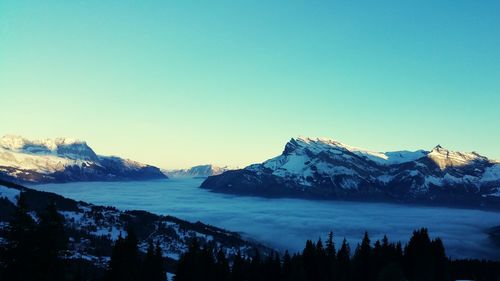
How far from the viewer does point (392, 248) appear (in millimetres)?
109312

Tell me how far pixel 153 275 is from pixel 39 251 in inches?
1771

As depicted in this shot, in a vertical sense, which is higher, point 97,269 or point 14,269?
point 14,269

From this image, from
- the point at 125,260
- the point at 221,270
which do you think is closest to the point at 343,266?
the point at 221,270

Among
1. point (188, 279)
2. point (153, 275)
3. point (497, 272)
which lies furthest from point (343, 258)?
point (497, 272)

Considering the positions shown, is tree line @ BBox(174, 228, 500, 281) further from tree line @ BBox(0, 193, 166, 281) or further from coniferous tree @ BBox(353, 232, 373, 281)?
tree line @ BBox(0, 193, 166, 281)

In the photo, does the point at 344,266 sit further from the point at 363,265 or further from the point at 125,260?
the point at 125,260

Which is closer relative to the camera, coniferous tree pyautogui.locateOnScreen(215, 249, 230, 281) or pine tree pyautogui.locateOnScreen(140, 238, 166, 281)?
pine tree pyautogui.locateOnScreen(140, 238, 166, 281)

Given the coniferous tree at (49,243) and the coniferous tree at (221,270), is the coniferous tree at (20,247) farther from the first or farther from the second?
the coniferous tree at (221,270)

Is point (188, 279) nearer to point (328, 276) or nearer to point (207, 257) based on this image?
point (207, 257)

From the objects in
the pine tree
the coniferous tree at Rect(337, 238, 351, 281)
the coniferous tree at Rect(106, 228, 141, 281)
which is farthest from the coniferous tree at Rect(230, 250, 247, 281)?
the coniferous tree at Rect(106, 228, 141, 281)

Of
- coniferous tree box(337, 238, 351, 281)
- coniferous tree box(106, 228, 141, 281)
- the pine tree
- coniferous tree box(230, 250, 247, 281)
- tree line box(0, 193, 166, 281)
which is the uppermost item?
tree line box(0, 193, 166, 281)

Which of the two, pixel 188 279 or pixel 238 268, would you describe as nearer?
pixel 188 279

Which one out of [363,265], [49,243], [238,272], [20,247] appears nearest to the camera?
[20,247]

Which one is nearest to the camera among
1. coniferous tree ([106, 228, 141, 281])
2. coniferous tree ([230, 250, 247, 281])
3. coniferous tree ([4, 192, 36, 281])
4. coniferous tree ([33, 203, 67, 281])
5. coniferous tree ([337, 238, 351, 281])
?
coniferous tree ([4, 192, 36, 281])
